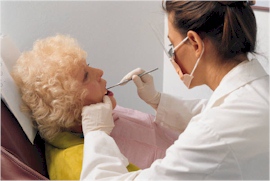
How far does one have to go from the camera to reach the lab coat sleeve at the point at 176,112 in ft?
5.16

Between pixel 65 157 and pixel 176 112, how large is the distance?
20.8 inches

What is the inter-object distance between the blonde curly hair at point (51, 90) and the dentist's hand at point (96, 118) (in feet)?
0.25

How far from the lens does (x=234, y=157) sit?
3.10 ft

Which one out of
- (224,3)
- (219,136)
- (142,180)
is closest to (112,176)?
(142,180)

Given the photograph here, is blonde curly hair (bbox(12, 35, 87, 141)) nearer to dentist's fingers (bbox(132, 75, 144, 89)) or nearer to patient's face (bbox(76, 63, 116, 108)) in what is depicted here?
patient's face (bbox(76, 63, 116, 108))

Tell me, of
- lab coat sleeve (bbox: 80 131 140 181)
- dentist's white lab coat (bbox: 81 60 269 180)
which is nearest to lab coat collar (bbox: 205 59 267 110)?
dentist's white lab coat (bbox: 81 60 269 180)

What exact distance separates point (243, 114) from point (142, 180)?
341mm

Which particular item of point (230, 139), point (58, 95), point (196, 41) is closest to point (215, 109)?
point (230, 139)

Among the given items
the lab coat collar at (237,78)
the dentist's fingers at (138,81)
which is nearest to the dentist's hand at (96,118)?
the dentist's fingers at (138,81)

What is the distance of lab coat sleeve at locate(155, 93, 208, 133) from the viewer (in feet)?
5.16

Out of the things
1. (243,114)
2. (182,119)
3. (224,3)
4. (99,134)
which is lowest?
(182,119)

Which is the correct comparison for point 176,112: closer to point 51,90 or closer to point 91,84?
point 91,84

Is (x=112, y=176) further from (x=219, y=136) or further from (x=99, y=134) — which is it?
(x=219, y=136)

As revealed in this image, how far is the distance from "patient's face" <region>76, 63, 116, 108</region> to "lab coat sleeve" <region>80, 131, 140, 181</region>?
182 millimetres
